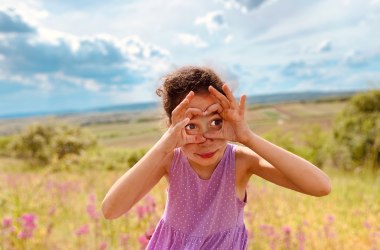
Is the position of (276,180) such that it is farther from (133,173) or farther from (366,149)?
(366,149)

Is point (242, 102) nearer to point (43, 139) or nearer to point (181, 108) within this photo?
point (181, 108)

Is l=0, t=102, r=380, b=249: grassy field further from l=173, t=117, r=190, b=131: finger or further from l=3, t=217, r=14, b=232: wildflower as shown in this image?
l=173, t=117, r=190, b=131: finger

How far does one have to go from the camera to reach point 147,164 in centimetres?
188

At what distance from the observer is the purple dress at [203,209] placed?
6.74 ft

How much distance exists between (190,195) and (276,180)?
42 cm

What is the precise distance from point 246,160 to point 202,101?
42 cm

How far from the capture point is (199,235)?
204cm

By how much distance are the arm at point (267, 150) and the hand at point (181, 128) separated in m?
0.08

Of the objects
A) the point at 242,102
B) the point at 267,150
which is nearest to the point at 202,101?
the point at 242,102

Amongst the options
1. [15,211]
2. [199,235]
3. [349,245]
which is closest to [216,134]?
[199,235]

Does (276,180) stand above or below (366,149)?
above

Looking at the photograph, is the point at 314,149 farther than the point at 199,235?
Yes

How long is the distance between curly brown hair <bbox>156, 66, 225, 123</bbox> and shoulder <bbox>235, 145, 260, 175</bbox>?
13.7 inches

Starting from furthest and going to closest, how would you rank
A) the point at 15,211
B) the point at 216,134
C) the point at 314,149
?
the point at 314,149
the point at 15,211
the point at 216,134
